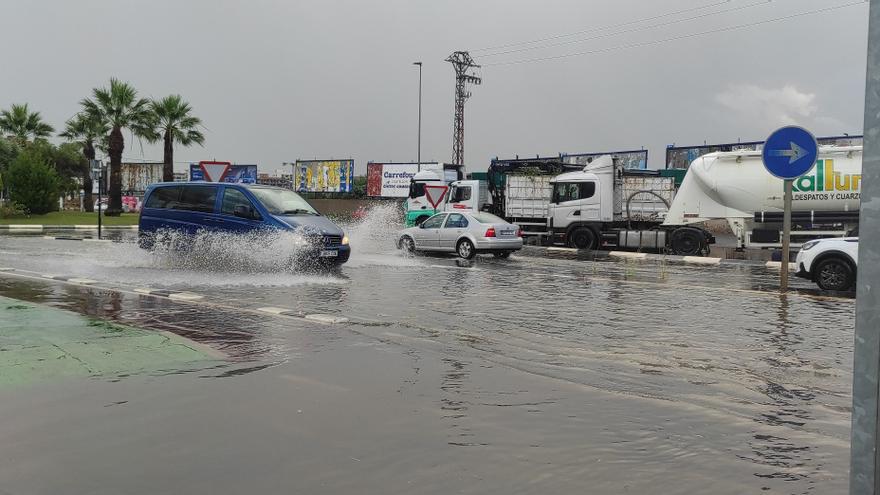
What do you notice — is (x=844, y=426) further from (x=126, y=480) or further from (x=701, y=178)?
(x=701, y=178)

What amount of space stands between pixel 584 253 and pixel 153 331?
19.2 m

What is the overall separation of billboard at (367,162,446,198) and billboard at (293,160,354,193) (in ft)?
13.1

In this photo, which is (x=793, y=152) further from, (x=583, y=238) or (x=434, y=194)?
(x=434, y=194)

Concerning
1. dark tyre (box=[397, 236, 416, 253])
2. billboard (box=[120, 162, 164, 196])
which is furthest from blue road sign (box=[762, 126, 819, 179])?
billboard (box=[120, 162, 164, 196])

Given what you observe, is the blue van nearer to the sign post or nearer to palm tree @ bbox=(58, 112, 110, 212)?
the sign post

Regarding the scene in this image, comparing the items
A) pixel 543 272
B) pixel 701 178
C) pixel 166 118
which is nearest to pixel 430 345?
pixel 543 272

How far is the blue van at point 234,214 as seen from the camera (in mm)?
15758

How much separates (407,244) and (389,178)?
41.1 metres

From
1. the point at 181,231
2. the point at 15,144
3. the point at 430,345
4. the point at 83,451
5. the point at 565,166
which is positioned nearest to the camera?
the point at 83,451

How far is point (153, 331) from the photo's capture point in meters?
8.23

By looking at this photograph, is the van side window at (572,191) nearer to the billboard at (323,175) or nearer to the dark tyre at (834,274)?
the dark tyre at (834,274)

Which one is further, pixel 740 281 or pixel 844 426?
pixel 740 281

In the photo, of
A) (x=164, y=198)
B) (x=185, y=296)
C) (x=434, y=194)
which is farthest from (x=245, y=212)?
(x=434, y=194)

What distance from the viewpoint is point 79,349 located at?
709 cm
